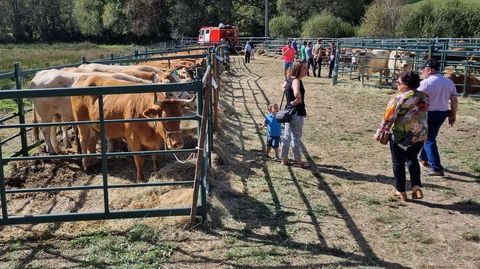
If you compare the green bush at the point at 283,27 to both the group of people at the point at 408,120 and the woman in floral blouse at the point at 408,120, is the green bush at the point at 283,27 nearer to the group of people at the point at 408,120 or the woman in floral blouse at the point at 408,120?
the group of people at the point at 408,120

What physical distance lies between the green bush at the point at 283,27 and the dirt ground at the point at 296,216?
1767 inches

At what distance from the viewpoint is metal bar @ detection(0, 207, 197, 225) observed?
15.7 ft

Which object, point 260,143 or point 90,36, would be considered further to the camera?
point 90,36

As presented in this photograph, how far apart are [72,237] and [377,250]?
309 cm

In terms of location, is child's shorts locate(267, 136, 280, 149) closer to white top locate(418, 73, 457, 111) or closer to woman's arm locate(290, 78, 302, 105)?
woman's arm locate(290, 78, 302, 105)

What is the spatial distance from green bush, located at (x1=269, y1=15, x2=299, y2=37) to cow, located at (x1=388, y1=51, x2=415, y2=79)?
34537mm

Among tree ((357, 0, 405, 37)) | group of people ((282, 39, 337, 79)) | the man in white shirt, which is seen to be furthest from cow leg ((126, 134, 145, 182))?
tree ((357, 0, 405, 37))

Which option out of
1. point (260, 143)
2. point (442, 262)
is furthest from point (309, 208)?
point (260, 143)

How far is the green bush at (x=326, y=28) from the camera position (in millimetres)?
47531

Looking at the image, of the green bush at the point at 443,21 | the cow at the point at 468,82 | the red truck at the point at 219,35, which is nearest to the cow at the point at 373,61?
the cow at the point at 468,82

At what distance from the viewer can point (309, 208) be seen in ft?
18.4

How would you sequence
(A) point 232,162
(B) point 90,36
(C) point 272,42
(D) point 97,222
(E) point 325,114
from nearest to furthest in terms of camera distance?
1. (D) point 97,222
2. (A) point 232,162
3. (E) point 325,114
4. (C) point 272,42
5. (B) point 90,36

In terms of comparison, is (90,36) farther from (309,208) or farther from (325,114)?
(309,208)

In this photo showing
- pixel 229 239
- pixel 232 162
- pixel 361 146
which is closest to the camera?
pixel 229 239
